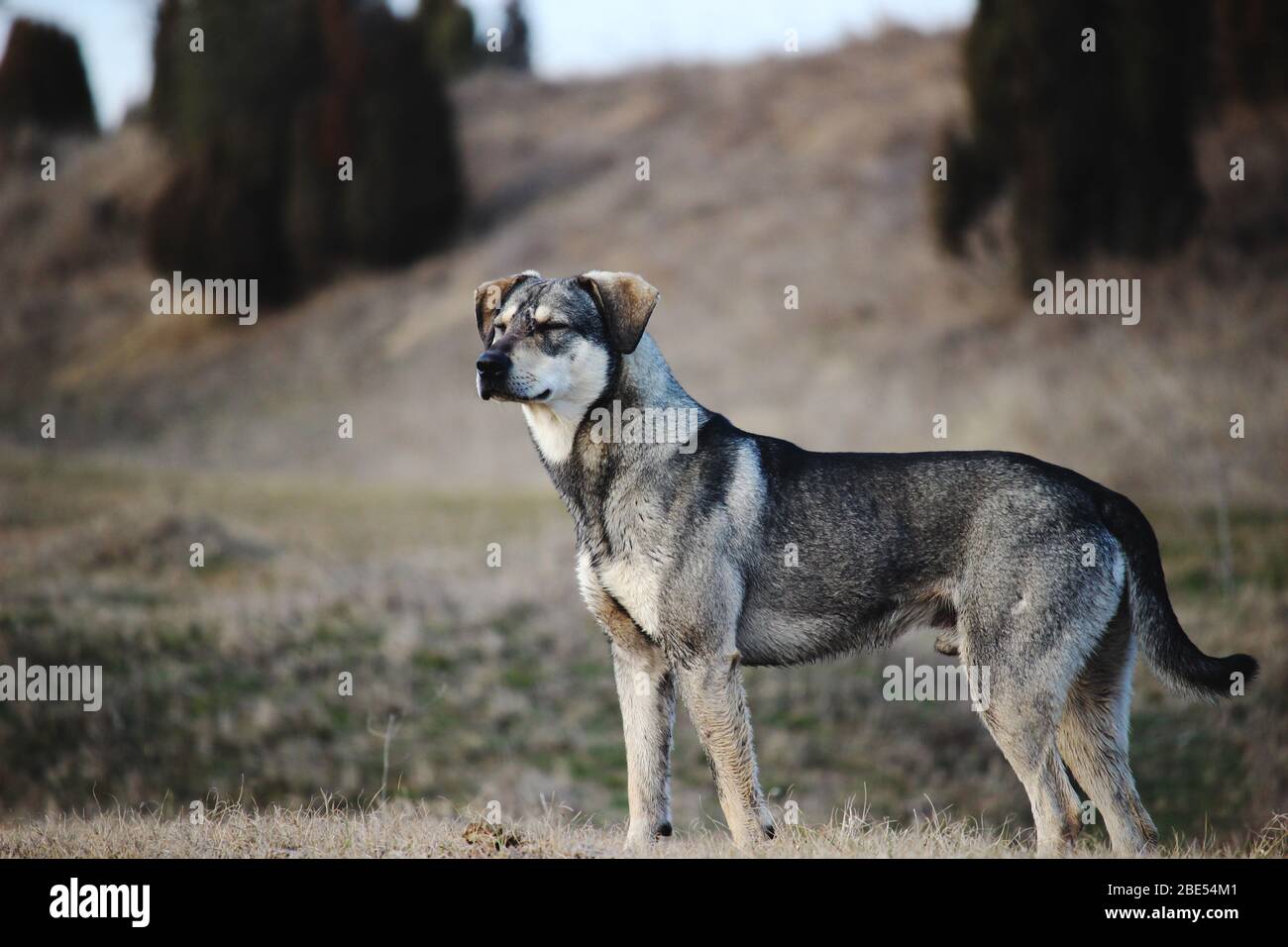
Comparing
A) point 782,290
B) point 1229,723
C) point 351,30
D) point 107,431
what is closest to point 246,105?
point 351,30

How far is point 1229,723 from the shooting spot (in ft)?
37.9

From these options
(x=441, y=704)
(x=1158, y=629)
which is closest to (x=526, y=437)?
(x=441, y=704)

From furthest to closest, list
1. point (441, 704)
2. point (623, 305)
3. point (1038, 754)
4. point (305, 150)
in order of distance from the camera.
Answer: point (305, 150) → point (441, 704) → point (623, 305) → point (1038, 754)

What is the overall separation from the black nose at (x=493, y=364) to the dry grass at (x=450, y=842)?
6.95 feet

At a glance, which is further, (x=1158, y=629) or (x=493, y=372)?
(x=1158, y=629)

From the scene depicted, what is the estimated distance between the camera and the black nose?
554cm

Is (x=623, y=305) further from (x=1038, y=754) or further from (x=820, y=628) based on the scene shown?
(x=1038, y=754)

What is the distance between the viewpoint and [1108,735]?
5988mm

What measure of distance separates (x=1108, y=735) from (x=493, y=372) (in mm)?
3406

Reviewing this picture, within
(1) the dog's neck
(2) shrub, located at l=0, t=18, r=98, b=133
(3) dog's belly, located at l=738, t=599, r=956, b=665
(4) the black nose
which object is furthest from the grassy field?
(2) shrub, located at l=0, t=18, r=98, b=133

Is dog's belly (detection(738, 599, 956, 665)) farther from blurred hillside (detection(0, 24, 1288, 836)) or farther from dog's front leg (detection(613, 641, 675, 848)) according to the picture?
blurred hillside (detection(0, 24, 1288, 836))

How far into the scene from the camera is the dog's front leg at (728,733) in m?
5.63

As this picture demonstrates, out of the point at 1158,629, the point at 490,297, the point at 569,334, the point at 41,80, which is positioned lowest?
the point at 1158,629

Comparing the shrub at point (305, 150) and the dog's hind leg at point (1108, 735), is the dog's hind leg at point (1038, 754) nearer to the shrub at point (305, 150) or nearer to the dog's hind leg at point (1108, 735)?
the dog's hind leg at point (1108, 735)
